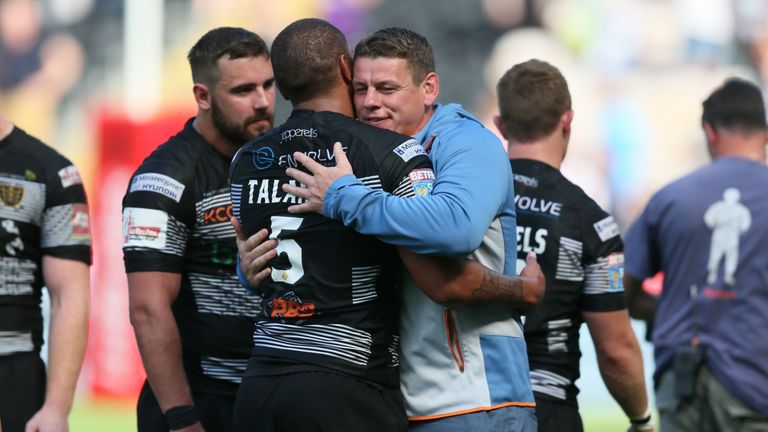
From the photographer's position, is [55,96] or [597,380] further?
[55,96]

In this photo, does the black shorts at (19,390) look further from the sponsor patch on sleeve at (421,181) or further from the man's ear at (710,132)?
the man's ear at (710,132)

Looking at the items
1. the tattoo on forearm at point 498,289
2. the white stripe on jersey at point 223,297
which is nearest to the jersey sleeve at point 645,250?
the tattoo on forearm at point 498,289

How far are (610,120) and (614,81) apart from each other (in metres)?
0.55

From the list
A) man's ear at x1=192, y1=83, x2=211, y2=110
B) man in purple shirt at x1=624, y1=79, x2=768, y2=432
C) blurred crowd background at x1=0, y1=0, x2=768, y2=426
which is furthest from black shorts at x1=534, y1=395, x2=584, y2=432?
blurred crowd background at x1=0, y1=0, x2=768, y2=426

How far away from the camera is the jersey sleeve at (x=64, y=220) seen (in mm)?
4777

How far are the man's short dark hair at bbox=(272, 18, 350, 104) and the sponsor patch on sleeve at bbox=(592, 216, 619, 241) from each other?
4.54 ft

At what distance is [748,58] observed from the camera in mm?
15758

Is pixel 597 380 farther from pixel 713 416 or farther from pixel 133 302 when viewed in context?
pixel 133 302

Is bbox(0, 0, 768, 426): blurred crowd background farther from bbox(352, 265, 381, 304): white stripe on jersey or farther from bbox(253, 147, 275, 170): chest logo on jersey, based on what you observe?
bbox(352, 265, 381, 304): white stripe on jersey

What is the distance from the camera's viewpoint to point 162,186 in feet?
14.8

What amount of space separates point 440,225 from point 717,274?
1894 millimetres

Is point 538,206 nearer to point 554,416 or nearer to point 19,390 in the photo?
point 554,416

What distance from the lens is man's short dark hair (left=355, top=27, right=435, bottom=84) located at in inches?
153

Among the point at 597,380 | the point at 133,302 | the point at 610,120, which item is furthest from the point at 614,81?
the point at 133,302
